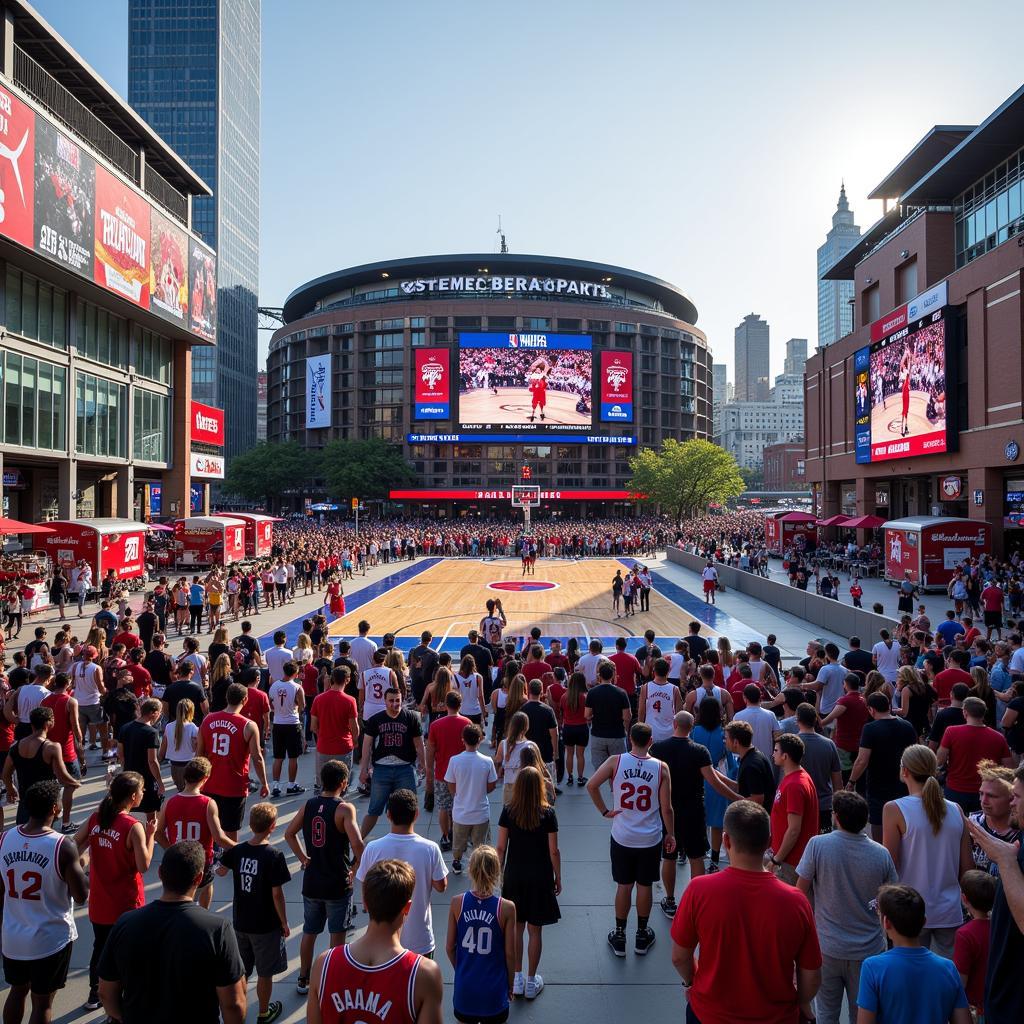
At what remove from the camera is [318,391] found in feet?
336

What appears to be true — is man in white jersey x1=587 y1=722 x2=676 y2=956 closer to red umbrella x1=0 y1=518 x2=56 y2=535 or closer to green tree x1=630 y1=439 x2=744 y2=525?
red umbrella x1=0 y1=518 x2=56 y2=535

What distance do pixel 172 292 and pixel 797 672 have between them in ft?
146

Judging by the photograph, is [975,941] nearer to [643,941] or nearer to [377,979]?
[643,941]

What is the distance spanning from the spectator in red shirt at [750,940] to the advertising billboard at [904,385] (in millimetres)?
41140

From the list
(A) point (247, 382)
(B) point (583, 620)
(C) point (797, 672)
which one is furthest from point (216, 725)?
(A) point (247, 382)

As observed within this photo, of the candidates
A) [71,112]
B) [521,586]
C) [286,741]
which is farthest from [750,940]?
[71,112]

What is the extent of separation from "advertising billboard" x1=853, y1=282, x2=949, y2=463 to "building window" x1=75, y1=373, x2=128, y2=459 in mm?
45930

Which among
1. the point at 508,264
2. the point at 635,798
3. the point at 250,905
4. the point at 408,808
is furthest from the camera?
the point at 508,264

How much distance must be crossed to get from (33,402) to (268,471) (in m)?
63.7

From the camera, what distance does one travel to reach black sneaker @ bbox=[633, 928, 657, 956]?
5926 mm

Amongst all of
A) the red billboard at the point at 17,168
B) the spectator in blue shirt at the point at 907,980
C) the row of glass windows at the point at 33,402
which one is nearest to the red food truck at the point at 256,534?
the row of glass windows at the point at 33,402

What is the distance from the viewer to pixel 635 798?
5.98 m

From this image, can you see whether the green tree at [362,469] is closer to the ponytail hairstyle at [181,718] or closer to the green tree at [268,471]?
the green tree at [268,471]

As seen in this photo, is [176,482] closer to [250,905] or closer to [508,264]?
[250,905]
